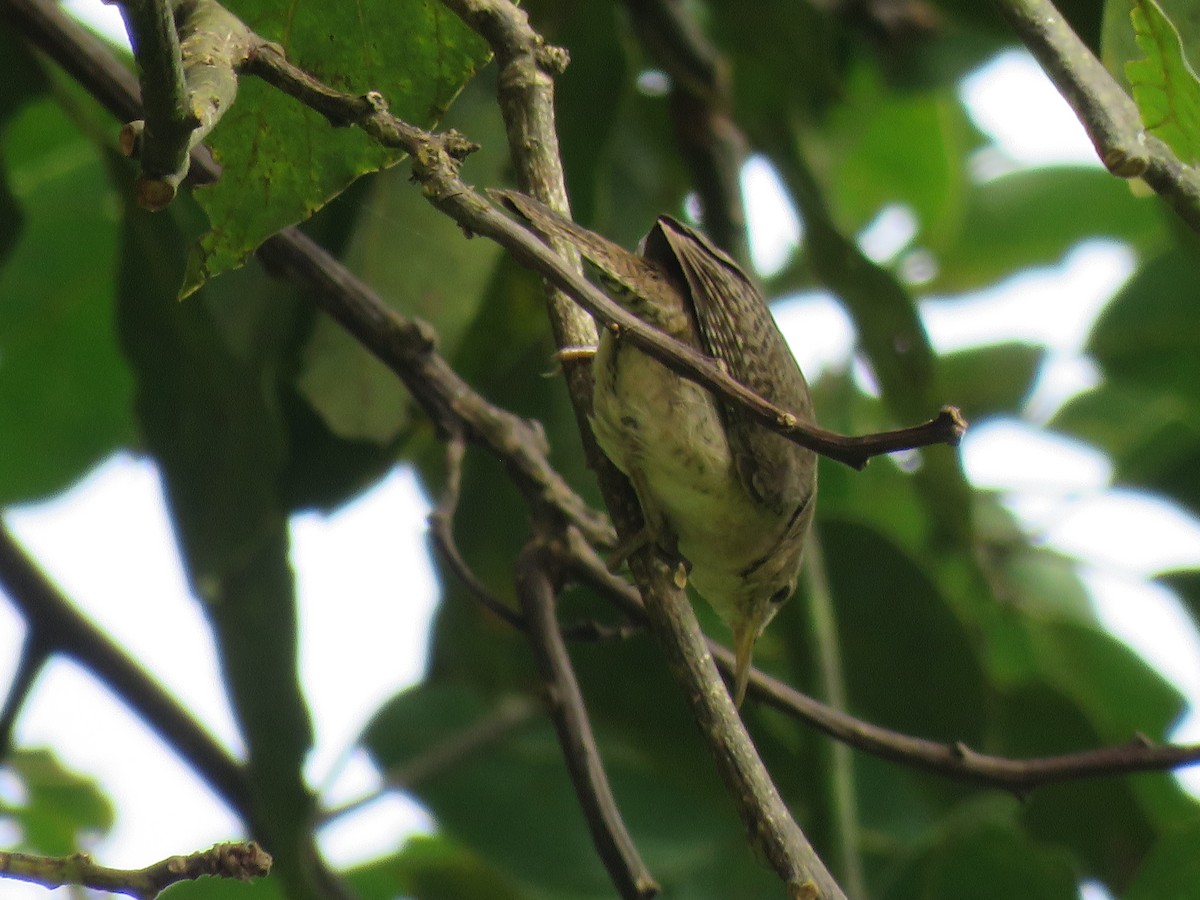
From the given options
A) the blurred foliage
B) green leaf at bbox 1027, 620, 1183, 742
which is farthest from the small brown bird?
green leaf at bbox 1027, 620, 1183, 742

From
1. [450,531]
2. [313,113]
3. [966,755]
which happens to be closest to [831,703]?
[966,755]

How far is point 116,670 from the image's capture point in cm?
318

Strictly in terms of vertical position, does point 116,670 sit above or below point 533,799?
above

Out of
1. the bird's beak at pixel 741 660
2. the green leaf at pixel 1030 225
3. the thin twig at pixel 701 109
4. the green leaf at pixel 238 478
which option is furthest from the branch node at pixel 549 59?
the green leaf at pixel 1030 225

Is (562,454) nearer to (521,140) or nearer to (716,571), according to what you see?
(716,571)

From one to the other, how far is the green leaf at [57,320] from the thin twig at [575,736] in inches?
82.0

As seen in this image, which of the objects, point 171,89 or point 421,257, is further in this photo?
point 421,257

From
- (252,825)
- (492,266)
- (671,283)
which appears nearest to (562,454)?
(492,266)

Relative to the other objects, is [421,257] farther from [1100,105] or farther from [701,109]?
[1100,105]

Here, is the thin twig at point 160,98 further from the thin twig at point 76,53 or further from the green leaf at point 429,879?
the green leaf at point 429,879

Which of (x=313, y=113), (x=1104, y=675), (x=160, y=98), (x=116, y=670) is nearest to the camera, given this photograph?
(x=160, y=98)

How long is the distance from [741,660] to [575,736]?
57 cm

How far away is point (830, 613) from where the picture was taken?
10.6ft

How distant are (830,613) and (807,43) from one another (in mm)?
1339
